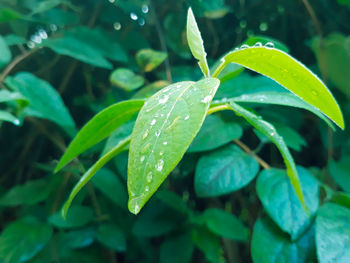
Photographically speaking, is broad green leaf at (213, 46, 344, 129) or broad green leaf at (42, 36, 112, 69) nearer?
broad green leaf at (213, 46, 344, 129)

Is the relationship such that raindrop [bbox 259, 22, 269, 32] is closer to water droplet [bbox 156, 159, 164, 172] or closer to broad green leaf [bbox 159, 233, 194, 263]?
broad green leaf [bbox 159, 233, 194, 263]

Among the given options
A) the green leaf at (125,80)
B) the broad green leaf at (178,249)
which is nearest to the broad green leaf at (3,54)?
the green leaf at (125,80)

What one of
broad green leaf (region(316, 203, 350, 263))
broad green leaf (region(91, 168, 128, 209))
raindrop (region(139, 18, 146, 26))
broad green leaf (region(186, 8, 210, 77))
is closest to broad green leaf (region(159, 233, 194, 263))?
broad green leaf (region(91, 168, 128, 209))

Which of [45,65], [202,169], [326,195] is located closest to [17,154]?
[45,65]

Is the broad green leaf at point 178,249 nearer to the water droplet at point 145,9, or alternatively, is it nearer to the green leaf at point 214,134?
the green leaf at point 214,134

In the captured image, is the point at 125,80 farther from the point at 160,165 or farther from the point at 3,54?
the point at 160,165

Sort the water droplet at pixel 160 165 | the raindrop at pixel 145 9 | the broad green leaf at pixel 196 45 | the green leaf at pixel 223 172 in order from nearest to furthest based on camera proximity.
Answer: the water droplet at pixel 160 165 → the broad green leaf at pixel 196 45 → the green leaf at pixel 223 172 → the raindrop at pixel 145 9

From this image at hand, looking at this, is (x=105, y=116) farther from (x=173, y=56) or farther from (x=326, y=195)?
(x=173, y=56)
